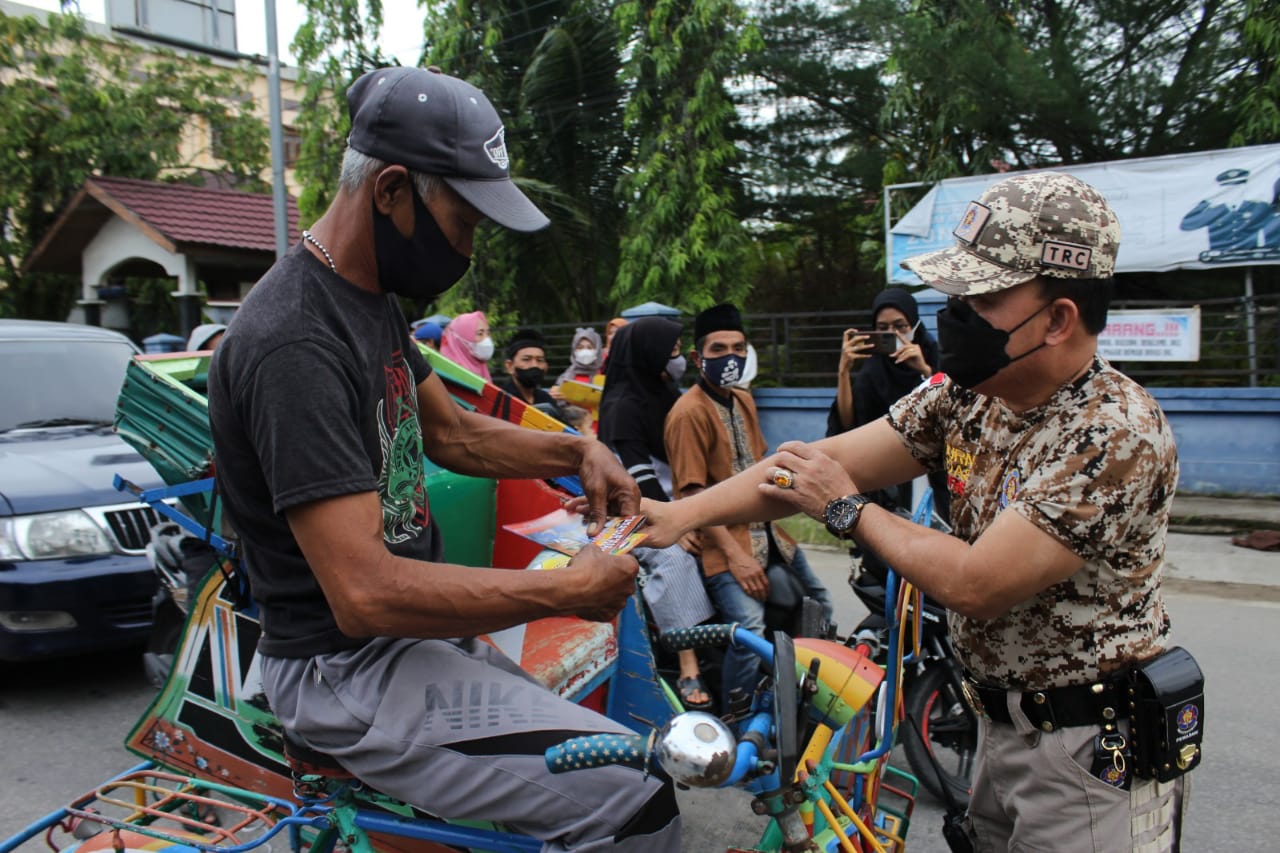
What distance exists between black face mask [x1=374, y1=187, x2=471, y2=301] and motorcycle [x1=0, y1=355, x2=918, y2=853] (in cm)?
95

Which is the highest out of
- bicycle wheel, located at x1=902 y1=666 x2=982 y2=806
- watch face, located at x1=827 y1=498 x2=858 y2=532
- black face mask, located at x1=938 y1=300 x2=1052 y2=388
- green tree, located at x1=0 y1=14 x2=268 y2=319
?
green tree, located at x1=0 y1=14 x2=268 y2=319

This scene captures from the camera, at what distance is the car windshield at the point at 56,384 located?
236 inches

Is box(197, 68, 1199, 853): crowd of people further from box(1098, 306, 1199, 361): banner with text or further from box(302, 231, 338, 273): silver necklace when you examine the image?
box(1098, 306, 1199, 361): banner with text

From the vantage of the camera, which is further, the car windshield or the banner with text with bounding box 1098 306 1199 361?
the banner with text with bounding box 1098 306 1199 361

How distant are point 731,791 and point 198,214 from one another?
13609 millimetres

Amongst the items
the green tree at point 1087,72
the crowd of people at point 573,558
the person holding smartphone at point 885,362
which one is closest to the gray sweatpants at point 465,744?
the crowd of people at point 573,558

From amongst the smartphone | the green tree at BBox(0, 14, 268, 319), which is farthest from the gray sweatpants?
the green tree at BBox(0, 14, 268, 319)

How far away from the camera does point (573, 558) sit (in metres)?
2.03

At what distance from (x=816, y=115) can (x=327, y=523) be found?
14293 millimetres

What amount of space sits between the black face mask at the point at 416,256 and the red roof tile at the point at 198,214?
1314 centimetres

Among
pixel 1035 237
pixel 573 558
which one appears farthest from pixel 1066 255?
pixel 573 558

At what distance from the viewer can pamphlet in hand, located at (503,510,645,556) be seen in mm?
2213

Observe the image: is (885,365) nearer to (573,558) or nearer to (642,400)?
(642,400)

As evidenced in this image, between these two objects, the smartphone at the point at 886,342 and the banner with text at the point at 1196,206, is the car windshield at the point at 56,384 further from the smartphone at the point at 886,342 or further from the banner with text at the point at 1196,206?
the banner with text at the point at 1196,206
